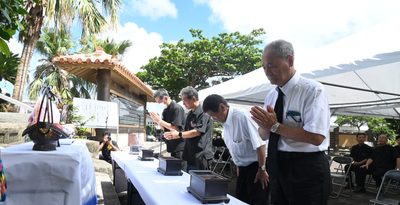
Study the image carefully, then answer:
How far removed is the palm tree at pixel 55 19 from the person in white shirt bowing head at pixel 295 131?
8128 mm

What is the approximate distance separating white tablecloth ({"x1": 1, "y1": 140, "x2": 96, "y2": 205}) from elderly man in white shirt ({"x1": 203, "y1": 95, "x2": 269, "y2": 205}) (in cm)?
122

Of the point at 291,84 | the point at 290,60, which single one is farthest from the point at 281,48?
the point at 291,84

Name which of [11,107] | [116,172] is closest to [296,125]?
[116,172]

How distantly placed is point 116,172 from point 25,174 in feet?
10.8

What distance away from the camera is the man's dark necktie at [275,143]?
1.98 metres

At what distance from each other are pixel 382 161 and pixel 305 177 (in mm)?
6150

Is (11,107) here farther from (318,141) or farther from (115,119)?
(318,141)

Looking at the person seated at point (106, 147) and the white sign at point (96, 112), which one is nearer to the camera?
the white sign at point (96, 112)

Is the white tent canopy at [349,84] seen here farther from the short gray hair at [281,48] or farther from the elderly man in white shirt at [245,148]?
the short gray hair at [281,48]

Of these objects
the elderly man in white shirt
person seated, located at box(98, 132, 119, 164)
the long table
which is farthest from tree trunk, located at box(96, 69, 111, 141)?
the elderly man in white shirt

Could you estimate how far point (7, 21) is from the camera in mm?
1667

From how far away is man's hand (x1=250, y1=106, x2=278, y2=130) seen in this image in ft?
6.10

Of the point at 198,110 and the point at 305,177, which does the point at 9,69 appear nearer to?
the point at 198,110

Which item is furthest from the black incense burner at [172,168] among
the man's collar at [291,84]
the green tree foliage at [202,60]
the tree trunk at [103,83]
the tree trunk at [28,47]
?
the green tree foliage at [202,60]
